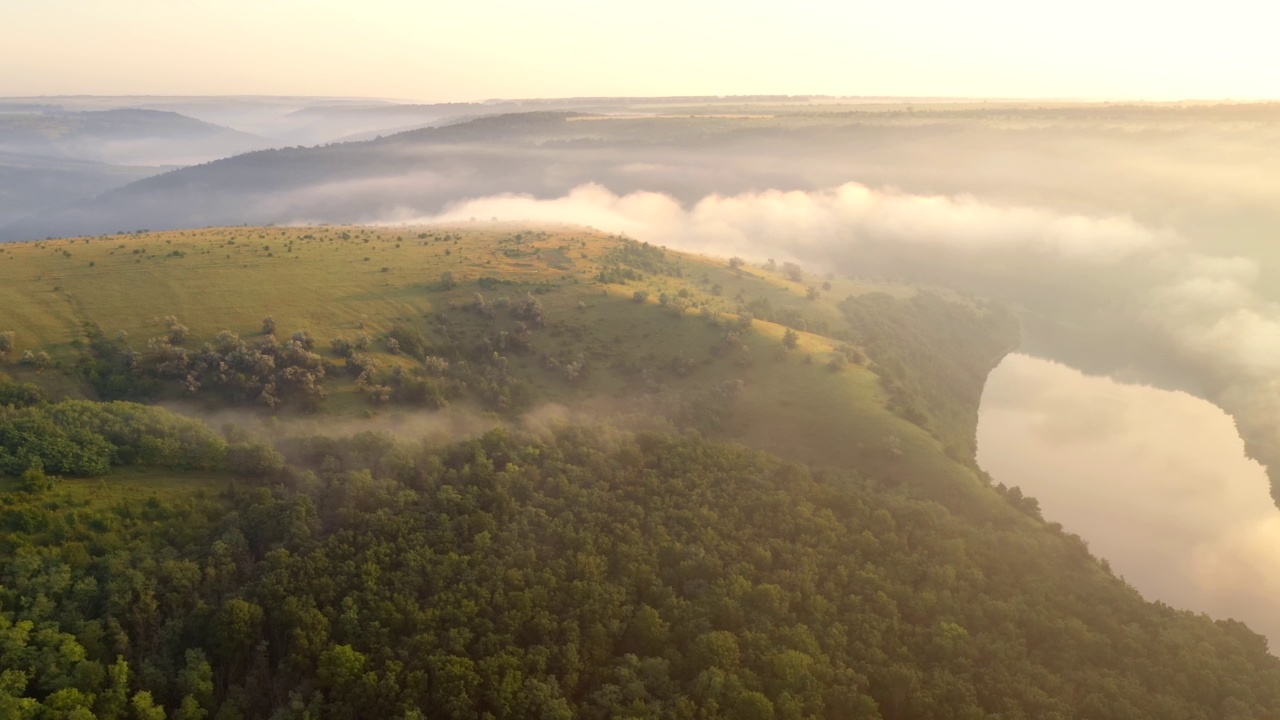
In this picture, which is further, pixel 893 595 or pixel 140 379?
pixel 140 379

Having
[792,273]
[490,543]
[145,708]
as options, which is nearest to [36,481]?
[145,708]

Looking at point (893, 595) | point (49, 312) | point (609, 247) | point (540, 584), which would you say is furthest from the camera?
point (609, 247)

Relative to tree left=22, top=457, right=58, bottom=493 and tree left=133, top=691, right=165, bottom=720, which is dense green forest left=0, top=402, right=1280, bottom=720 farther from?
tree left=22, top=457, right=58, bottom=493

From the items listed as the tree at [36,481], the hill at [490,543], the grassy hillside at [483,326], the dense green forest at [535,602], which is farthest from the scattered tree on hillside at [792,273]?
the tree at [36,481]

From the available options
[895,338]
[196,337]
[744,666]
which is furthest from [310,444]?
[895,338]

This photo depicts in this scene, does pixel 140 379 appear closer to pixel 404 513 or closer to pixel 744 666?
pixel 404 513

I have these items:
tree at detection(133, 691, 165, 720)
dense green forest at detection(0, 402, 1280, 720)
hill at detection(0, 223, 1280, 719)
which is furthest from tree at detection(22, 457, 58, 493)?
tree at detection(133, 691, 165, 720)
